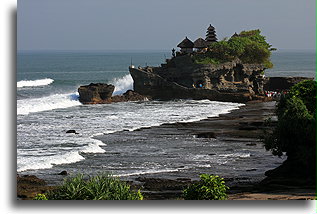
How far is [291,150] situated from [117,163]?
23.7 ft

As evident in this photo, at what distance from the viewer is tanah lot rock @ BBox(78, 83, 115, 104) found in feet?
169

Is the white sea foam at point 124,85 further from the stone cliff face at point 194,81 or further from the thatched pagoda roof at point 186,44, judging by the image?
the thatched pagoda roof at point 186,44

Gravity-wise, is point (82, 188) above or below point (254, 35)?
below

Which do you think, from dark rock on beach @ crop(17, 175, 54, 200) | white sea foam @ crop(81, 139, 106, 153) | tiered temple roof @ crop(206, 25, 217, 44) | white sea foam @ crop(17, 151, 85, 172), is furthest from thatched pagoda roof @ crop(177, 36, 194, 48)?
dark rock on beach @ crop(17, 175, 54, 200)

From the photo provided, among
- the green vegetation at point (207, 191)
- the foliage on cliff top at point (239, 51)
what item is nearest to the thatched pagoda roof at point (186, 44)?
the foliage on cliff top at point (239, 51)

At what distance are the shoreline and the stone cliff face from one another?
3.68 meters

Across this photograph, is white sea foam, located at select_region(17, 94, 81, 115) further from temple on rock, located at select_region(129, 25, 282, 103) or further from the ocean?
temple on rock, located at select_region(129, 25, 282, 103)

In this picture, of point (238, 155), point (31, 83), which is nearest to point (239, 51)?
point (31, 83)

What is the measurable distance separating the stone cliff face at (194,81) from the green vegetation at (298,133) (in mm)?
31201

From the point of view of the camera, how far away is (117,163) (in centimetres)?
2425

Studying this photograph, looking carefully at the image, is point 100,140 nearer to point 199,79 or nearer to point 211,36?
point 199,79
